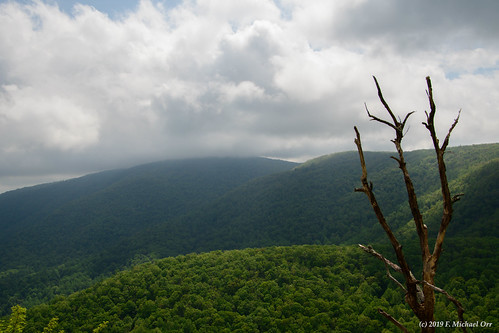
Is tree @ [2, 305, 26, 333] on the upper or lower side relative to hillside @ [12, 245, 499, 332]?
upper

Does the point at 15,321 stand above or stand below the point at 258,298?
above

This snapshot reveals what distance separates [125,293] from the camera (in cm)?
8762

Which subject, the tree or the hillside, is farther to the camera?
the hillside

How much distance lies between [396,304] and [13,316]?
78647 mm

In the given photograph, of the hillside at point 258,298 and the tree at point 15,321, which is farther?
the hillside at point 258,298

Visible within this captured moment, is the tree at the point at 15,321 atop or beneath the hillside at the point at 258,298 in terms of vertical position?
atop

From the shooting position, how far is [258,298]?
8112 cm

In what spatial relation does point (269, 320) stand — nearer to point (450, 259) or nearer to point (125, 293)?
point (125, 293)

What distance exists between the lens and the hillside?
212ft

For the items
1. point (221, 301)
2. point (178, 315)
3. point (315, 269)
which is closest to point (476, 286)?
point (315, 269)

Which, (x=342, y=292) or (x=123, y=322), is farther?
(x=342, y=292)

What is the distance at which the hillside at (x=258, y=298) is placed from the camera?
6450 cm

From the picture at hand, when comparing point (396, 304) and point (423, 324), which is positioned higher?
point (423, 324)

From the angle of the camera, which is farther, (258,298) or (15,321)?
(258,298)
